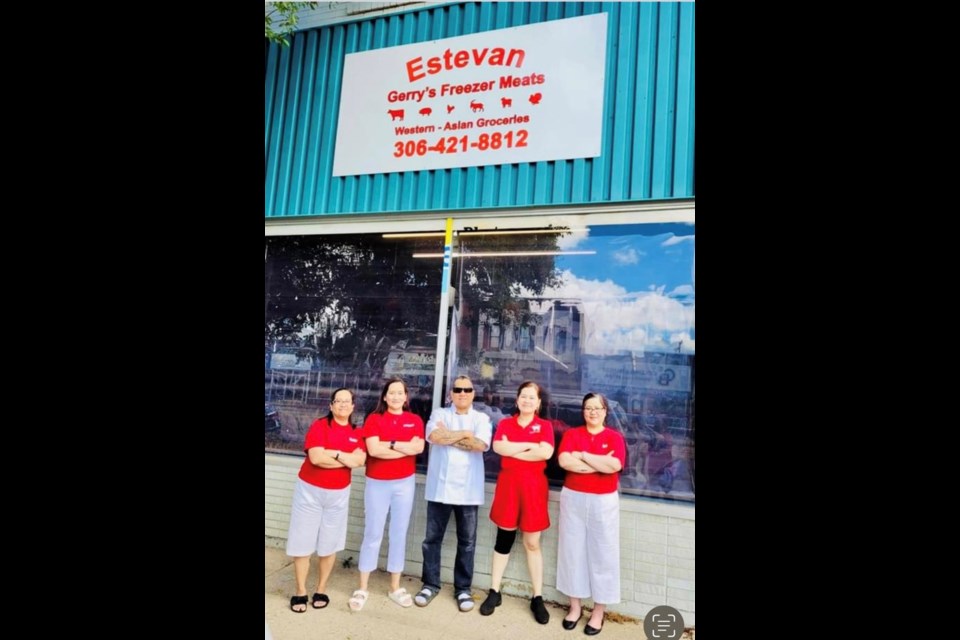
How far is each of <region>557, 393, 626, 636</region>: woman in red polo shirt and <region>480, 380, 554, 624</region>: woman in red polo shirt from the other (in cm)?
13

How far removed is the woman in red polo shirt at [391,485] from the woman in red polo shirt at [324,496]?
137 mm

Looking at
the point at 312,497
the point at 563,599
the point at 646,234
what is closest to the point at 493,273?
the point at 646,234

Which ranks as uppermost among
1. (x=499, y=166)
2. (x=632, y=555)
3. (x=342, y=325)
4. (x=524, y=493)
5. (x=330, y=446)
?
(x=499, y=166)

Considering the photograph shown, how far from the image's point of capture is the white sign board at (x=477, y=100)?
415cm

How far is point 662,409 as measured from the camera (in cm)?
379

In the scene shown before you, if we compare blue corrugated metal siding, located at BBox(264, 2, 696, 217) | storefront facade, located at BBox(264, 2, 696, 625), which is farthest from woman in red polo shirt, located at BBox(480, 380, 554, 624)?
blue corrugated metal siding, located at BBox(264, 2, 696, 217)

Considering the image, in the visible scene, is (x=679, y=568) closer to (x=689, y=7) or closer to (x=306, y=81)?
(x=689, y=7)

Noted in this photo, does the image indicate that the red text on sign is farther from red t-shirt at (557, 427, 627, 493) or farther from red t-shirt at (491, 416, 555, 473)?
red t-shirt at (557, 427, 627, 493)

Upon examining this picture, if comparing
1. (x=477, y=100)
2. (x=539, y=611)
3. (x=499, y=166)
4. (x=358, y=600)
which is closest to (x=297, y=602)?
(x=358, y=600)

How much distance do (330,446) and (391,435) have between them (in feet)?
1.32

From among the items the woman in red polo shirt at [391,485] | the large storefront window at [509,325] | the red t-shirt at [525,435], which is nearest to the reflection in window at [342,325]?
the large storefront window at [509,325]

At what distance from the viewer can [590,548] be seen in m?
3.50

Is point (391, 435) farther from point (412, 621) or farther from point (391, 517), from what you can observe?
point (412, 621)

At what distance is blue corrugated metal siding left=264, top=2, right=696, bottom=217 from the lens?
393 cm
